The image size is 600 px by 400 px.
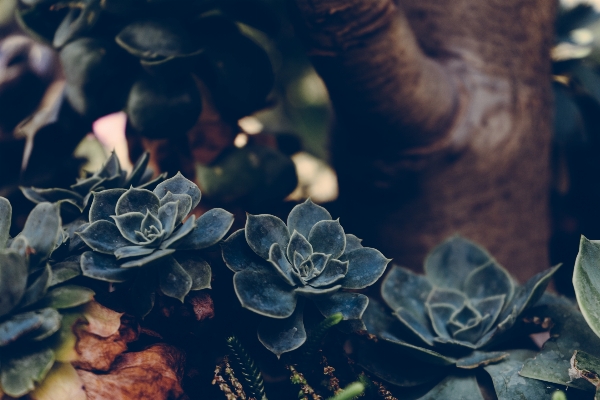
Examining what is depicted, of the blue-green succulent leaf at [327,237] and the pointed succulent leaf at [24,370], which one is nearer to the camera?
the pointed succulent leaf at [24,370]

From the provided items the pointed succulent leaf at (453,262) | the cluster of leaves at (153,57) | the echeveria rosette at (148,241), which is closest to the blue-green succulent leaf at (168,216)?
the echeveria rosette at (148,241)

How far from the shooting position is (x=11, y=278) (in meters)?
0.45

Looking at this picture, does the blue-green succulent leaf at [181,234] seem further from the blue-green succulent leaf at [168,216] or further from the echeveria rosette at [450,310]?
the echeveria rosette at [450,310]

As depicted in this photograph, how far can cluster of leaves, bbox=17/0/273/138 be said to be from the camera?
0.71 metres

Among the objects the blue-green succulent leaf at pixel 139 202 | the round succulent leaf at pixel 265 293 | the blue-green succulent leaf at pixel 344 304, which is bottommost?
the blue-green succulent leaf at pixel 344 304

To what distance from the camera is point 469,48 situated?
0.97 metres

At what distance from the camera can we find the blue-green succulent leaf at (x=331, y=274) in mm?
527

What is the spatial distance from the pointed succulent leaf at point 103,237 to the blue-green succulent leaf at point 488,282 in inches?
16.3

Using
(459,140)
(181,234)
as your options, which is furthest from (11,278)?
(459,140)

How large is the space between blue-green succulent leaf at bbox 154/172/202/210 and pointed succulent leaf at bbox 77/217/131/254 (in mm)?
63

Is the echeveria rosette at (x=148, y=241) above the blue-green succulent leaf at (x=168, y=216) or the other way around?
the other way around

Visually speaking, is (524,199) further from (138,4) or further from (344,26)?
(138,4)

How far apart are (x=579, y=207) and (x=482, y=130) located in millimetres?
496

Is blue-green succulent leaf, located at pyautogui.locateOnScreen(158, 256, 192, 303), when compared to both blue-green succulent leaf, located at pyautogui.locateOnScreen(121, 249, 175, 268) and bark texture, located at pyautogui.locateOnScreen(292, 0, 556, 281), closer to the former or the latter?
blue-green succulent leaf, located at pyautogui.locateOnScreen(121, 249, 175, 268)
